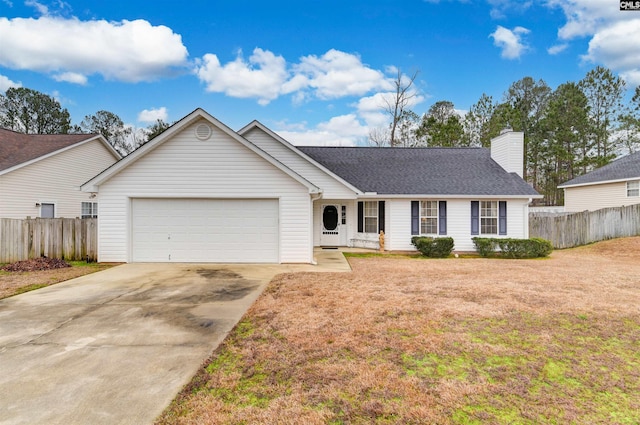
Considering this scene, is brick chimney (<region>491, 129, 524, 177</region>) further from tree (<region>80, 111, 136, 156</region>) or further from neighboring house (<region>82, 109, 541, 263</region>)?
tree (<region>80, 111, 136, 156</region>)

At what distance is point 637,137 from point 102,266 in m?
42.0

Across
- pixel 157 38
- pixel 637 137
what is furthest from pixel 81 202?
pixel 637 137

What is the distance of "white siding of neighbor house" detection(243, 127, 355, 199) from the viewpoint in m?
14.1

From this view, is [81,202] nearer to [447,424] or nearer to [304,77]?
[304,77]

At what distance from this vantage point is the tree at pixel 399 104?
27.8 m

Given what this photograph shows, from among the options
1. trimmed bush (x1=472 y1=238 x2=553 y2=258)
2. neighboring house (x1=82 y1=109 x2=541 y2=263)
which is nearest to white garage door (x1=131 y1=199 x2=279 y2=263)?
neighboring house (x1=82 y1=109 x2=541 y2=263)

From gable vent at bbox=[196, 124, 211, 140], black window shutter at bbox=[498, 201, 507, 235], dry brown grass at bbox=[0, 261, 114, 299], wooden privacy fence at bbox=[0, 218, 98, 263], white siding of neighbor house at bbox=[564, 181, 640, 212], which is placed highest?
gable vent at bbox=[196, 124, 211, 140]

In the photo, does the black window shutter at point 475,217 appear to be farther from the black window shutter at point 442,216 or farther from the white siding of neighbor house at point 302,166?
the white siding of neighbor house at point 302,166

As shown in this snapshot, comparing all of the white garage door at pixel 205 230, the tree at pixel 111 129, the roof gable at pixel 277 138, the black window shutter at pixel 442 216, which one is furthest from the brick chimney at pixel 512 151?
the tree at pixel 111 129

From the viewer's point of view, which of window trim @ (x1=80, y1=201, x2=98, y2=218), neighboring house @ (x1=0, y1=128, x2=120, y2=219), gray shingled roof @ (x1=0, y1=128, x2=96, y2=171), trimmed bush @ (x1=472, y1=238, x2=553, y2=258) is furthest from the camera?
window trim @ (x1=80, y1=201, x2=98, y2=218)

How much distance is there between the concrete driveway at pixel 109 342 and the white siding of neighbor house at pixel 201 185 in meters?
2.70

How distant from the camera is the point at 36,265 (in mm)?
10375

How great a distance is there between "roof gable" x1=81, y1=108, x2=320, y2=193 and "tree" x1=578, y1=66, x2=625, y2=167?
33.1m

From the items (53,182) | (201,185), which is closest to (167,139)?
(201,185)
